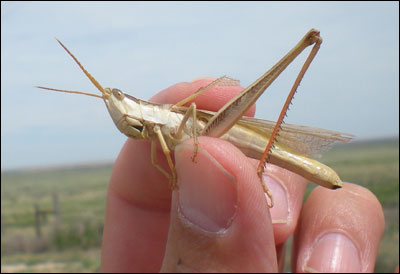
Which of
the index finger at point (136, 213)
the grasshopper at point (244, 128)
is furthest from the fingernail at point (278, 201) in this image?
the index finger at point (136, 213)

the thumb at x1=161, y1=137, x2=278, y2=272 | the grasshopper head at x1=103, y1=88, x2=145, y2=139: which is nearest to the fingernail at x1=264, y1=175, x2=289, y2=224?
the thumb at x1=161, y1=137, x2=278, y2=272

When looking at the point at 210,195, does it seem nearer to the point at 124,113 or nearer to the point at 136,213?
the point at 124,113

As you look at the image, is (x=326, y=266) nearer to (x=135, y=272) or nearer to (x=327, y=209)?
(x=327, y=209)

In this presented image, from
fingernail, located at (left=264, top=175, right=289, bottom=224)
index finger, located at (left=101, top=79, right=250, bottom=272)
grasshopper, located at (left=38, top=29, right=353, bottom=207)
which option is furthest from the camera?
index finger, located at (left=101, top=79, right=250, bottom=272)

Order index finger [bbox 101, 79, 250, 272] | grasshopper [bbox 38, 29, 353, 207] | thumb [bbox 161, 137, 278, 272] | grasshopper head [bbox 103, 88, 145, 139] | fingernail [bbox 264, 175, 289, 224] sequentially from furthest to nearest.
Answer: index finger [bbox 101, 79, 250, 272]
fingernail [bbox 264, 175, 289, 224]
grasshopper head [bbox 103, 88, 145, 139]
grasshopper [bbox 38, 29, 353, 207]
thumb [bbox 161, 137, 278, 272]

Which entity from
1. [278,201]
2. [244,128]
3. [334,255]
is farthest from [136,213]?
[334,255]

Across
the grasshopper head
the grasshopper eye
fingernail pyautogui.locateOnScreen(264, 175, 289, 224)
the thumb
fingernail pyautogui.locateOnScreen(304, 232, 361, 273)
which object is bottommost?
fingernail pyautogui.locateOnScreen(304, 232, 361, 273)

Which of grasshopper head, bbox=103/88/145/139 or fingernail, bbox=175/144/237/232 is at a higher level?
grasshopper head, bbox=103/88/145/139

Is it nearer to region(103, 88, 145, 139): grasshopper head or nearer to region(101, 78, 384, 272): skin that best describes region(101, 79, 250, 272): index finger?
region(101, 78, 384, 272): skin

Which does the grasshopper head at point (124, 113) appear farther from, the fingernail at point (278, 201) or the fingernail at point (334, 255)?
the fingernail at point (334, 255)
